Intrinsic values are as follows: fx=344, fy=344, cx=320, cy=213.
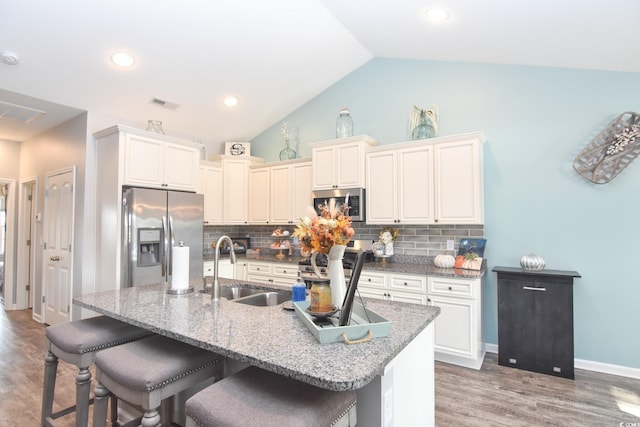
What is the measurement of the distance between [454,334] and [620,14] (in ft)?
8.88

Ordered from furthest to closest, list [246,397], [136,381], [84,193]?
[84,193], [136,381], [246,397]

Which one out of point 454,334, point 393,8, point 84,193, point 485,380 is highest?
point 393,8

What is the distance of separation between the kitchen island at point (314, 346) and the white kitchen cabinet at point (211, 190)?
8.92 feet

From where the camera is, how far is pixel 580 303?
10.5 feet

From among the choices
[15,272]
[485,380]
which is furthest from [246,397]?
[15,272]

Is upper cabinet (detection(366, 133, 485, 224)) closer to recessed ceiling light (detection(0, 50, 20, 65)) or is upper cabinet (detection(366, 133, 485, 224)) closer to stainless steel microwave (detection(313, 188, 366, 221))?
stainless steel microwave (detection(313, 188, 366, 221))

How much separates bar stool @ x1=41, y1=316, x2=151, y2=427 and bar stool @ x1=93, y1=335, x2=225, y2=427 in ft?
0.76

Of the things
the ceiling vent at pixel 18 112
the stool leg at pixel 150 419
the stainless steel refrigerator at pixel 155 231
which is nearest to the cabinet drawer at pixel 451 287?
the stool leg at pixel 150 419

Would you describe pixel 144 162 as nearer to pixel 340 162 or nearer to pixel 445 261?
pixel 340 162

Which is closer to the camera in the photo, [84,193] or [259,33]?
[259,33]

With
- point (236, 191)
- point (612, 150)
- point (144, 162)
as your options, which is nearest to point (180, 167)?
point (144, 162)

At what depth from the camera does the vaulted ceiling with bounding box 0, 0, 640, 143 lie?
8.79 ft

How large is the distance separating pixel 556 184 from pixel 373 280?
1.99m

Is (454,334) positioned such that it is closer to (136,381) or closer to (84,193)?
(136,381)
